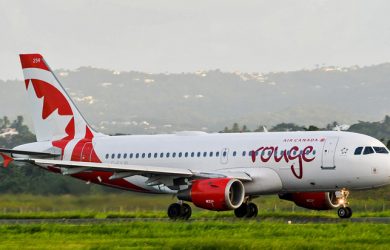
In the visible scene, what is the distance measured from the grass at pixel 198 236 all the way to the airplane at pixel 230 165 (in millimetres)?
7106

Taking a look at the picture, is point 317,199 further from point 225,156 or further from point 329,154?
point 225,156

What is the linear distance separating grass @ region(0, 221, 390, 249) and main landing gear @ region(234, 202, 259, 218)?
10453 millimetres

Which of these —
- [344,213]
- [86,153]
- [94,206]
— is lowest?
[94,206]

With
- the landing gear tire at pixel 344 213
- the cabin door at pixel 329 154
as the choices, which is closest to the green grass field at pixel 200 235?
the landing gear tire at pixel 344 213

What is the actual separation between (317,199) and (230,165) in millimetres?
4698

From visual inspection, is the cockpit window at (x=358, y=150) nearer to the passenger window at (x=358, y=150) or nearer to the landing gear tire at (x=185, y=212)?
the passenger window at (x=358, y=150)

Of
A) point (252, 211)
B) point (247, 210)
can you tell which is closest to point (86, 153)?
point (247, 210)

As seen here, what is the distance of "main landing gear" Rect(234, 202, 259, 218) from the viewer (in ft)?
162

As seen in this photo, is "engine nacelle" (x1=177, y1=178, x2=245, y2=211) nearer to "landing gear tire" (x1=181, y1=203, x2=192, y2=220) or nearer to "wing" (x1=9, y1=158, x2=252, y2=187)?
"landing gear tire" (x1=181, y1=203, x2=192, y2=220)

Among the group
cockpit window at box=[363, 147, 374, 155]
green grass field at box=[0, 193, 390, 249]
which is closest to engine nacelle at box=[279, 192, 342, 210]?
green grass field at box=[0, 193, 390, 249]

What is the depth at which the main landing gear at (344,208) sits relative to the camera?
1795 inches

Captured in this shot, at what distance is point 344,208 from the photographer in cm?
4575

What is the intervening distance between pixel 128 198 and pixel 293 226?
17282 millimetres

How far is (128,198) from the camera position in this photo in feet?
174
